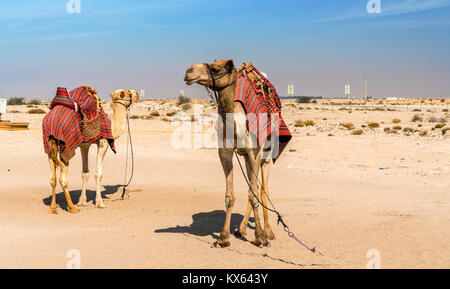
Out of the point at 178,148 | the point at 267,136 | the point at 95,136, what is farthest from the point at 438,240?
the point at 178,148

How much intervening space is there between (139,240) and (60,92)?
453 centimetres

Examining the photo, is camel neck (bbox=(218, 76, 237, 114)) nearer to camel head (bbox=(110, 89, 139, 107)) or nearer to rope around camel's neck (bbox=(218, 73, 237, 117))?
rope around camel's neck (bbox=(218, 73, 237, 117))

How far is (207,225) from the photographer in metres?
9.67

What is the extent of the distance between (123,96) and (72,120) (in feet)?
5.56

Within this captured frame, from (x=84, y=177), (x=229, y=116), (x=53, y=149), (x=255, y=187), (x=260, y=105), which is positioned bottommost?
(x=84, y=177)

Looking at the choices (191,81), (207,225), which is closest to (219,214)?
(207,225)

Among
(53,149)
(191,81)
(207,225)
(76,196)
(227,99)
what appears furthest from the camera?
(76,196)

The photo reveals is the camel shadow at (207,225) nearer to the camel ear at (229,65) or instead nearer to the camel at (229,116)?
the camel at (229,116)

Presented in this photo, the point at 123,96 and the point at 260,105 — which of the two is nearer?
the point at 260,105

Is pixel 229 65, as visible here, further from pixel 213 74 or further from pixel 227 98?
pixel 227 98

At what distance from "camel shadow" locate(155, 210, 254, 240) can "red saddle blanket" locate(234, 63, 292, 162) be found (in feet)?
6.08

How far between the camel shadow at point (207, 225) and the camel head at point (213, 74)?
2.95m

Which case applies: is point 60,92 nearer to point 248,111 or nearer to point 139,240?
point 139,240

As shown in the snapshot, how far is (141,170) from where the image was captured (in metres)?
18.1
